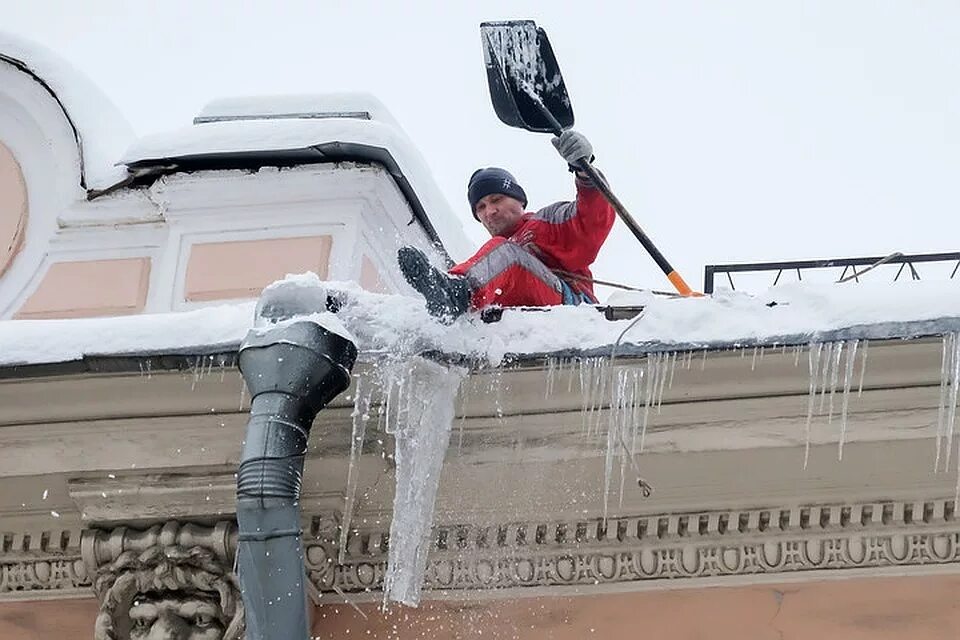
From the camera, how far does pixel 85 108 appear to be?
21.8 feet

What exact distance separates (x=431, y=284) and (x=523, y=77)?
0.88 metres

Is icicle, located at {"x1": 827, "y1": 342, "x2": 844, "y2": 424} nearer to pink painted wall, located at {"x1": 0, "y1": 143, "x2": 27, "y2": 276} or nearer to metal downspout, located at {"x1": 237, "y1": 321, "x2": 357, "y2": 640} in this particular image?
metal downspout, located at {"x1": 237, "y1": 321, "x2": 357, "y2": 640}

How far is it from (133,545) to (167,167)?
1.62 meters

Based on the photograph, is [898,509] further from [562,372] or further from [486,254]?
[486,254]

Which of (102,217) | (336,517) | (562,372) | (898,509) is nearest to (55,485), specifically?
(336,517)

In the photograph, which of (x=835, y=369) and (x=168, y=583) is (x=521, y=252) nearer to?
(x=835, y=369)

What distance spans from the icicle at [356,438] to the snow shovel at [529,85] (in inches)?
39.6

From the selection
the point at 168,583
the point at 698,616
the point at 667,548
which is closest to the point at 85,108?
the point at 168,583

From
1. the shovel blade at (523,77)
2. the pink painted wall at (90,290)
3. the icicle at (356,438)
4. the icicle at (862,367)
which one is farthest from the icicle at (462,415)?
the pink painted wall at (90,290)

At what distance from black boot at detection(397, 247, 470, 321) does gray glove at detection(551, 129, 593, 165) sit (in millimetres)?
646

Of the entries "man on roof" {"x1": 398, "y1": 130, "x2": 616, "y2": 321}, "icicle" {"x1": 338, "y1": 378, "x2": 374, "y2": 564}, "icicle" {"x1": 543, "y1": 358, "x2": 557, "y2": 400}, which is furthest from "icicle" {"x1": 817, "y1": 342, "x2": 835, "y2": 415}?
"icicle" {"x1": 338, "y1": 378, "x2": 374, "y2": 564}

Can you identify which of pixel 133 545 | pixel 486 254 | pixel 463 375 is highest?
pixel 486 254

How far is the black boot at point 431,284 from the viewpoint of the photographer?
5.03m

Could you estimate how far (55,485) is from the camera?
551 cm
